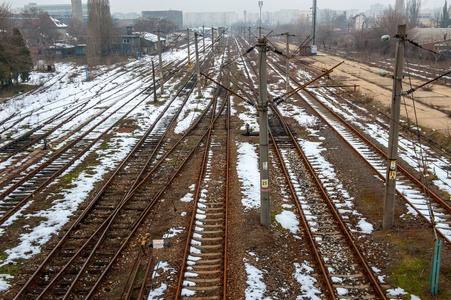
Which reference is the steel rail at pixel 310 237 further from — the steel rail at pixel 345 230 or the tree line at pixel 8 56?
the tree line at pixel 8 56

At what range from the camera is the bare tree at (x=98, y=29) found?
58531 millimetres

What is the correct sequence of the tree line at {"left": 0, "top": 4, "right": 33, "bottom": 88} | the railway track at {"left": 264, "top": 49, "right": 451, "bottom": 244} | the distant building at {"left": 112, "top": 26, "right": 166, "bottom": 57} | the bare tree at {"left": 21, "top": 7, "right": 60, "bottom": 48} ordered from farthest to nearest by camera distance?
the bare tree at {"left": 21, "top": 7, "right": 60, "bottom": 48} → the distant building at {"left": 112, "top": 26, "right": 166, "bottom": 57} → the tree line at {"left": 0, "top": 4, "right": 33, "bottom": 88} → the railway track at {"left": 264, "top": 49, "right": 451, "bottom": 244}

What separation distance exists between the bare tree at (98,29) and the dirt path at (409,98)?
3374cm

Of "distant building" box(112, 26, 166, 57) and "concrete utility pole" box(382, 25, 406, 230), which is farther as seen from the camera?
"distant building" box(112, 26, 166, 57)

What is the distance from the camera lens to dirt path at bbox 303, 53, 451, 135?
71.2ft

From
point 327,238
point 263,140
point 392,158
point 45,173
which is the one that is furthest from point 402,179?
point 45,173

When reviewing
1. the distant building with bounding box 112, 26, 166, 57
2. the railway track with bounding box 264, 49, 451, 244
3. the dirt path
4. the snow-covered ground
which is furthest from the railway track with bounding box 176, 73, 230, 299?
the distant building with bounding box 112, 26, 166, 57

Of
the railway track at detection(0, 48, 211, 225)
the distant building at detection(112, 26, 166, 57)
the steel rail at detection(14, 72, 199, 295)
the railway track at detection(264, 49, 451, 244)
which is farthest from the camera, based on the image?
the distant building at detection(112, 26, 166, 57)

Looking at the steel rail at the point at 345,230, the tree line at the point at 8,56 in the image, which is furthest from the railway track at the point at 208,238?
the tree line at the point at 8,56

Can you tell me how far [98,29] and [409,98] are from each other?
47.2 metres

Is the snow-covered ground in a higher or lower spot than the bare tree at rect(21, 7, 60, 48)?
lower

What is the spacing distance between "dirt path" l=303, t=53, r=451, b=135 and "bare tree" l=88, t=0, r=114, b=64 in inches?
1328

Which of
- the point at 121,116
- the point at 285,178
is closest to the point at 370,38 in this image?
the point at 121,116

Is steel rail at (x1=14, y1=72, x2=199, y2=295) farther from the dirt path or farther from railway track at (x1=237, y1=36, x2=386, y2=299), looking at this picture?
the dirt path
